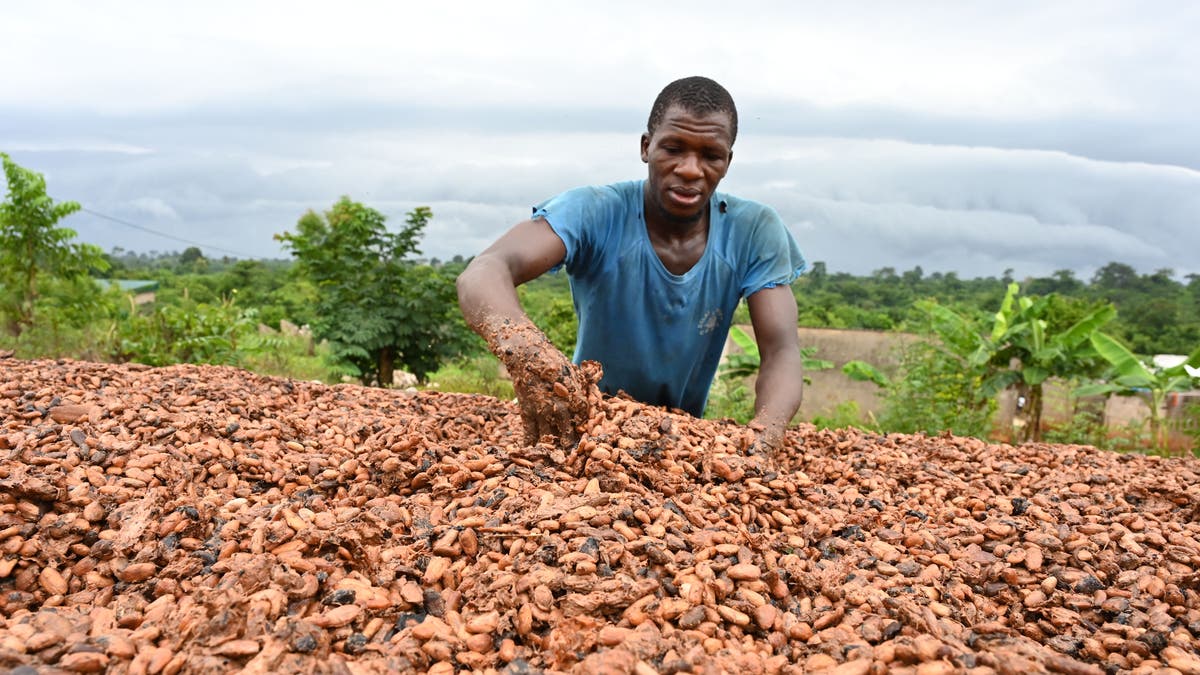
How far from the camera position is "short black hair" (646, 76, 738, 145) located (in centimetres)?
278

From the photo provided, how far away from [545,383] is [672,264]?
44.2 inches

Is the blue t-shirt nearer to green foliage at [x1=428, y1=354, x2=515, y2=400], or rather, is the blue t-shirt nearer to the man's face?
the man's face

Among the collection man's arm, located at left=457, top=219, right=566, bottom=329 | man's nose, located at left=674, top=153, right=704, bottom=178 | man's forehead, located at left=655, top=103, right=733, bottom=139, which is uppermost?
man's forehead, located at left=655, top=103, right=733, bottom=139

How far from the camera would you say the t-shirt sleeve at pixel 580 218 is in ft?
9.26

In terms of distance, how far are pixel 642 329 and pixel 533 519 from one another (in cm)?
153

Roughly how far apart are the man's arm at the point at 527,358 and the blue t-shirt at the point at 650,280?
19.1 inches

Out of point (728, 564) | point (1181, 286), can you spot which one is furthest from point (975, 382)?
point (1181, 286)

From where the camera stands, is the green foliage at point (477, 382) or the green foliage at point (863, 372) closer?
the green foliage at point (477, 382)

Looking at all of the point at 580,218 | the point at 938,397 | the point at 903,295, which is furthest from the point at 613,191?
the point at 903,295

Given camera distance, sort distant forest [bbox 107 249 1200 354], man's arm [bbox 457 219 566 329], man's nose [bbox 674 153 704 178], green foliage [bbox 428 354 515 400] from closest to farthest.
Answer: man's arm [bbox 457 219 566 329], man's nose [bbox 674 153 704 178], green foliage [bbox 428 354 515 400], distant forest [bbox 107 249 1200 354]

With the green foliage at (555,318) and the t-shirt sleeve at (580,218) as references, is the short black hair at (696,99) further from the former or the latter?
the green foliage at (555,318)

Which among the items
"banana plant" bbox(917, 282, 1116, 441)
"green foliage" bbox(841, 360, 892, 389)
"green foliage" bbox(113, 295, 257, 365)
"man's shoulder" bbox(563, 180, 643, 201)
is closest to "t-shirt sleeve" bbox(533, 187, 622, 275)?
"man's shoulder" bbox(563, 180, 643, 201)

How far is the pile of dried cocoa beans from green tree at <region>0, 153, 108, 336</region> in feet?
18.2

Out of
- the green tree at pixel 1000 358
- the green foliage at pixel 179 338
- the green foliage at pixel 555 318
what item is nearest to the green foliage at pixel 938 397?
the green tree at pixel 1000 358
